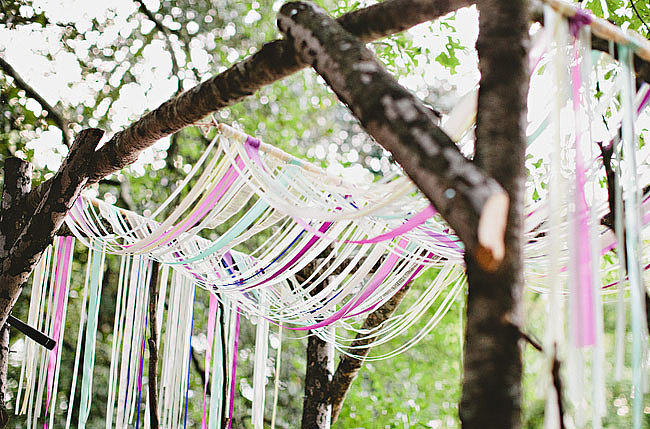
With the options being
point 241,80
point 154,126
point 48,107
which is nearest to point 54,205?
point 154,126

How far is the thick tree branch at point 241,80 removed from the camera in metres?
0.83

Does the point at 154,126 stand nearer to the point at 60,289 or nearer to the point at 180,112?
the point at 180,112

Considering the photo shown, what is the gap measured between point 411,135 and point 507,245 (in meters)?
0.15

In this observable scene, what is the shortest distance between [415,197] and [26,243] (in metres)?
1.04

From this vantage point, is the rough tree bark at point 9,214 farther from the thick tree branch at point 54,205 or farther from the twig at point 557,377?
the twig at point 557,377

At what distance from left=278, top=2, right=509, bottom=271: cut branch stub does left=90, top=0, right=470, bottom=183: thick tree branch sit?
8 centimetres

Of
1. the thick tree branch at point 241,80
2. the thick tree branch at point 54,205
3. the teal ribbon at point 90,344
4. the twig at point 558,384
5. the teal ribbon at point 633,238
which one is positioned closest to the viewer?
the twig at point 558,384

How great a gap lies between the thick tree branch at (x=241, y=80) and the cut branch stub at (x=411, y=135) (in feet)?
0.27

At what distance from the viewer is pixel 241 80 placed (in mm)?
1095

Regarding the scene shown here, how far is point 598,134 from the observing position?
2.75 ft

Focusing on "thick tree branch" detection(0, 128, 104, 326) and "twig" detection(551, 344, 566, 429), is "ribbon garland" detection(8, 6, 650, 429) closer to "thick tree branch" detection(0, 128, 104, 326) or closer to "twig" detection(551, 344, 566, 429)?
"twig" detection(551, 344, 566, 429)

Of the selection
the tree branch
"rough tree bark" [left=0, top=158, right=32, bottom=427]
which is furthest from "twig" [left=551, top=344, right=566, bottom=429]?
the tree branch

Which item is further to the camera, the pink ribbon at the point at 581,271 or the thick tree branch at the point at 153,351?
the thick tree branch at the point at 153,351

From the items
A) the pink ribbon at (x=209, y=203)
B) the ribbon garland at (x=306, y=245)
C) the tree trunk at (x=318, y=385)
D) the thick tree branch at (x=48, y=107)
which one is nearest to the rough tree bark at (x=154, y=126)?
the ribbon garland at (x=306, y=245)
